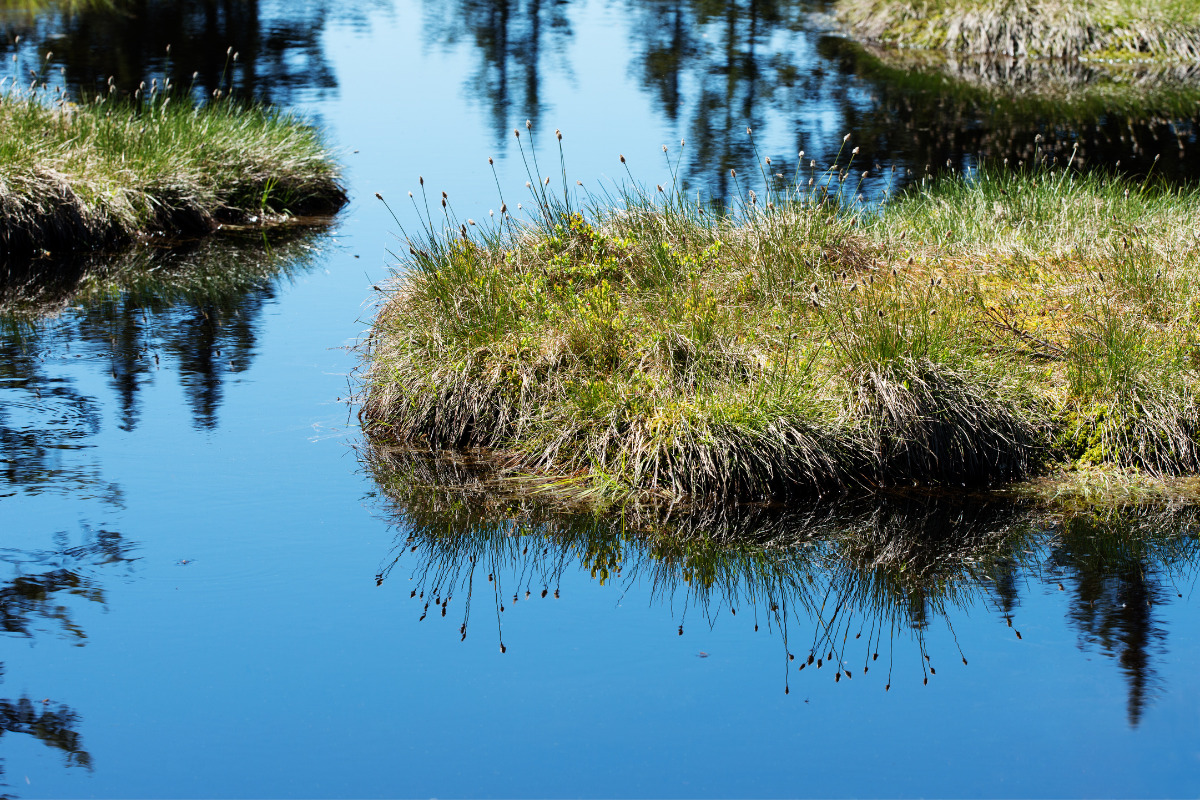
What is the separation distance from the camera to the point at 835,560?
228 inches

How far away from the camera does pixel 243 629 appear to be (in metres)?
5.04

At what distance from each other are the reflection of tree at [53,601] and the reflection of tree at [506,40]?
11.3 m

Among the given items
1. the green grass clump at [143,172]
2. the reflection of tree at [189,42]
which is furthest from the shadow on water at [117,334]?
the reflection of tree at [189,42]

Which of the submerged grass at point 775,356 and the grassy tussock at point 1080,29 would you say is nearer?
the submerged grass at point 775,356

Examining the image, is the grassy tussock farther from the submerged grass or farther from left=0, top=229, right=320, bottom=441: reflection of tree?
left=0, top=229, right=320, bottom=441: reflection of tree

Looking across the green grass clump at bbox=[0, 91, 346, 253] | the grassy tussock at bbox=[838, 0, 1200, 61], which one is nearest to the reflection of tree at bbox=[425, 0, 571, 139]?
the green grass clump at bbox=[0, 91, 346, 253]

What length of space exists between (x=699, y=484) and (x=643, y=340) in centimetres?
109

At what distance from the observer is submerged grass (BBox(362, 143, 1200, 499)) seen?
649 cm

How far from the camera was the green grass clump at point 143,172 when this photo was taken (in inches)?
416

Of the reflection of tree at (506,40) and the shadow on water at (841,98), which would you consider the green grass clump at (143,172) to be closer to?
the shadow on water at (841,98)

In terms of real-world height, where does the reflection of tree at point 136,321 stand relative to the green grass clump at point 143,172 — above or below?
below

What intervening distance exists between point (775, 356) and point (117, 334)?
503 centimetres

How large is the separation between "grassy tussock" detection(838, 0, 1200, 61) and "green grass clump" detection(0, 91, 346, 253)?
1261cm

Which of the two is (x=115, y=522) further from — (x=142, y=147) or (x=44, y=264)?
(x=142, y=147)
